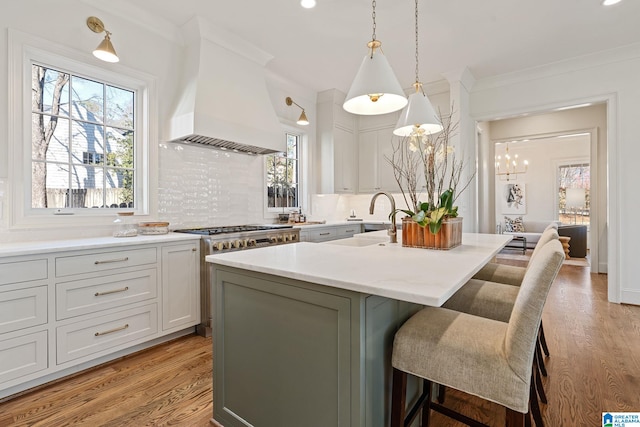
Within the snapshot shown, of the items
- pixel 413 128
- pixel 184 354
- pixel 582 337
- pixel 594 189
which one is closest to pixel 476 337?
pixel 413 128

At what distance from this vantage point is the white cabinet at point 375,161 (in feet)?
16.3

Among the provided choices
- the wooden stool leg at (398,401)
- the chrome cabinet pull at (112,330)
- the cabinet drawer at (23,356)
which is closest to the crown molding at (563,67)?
the wooden stool leg at (398,401)

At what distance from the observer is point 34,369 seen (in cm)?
191

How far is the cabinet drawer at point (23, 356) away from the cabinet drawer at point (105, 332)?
8cm

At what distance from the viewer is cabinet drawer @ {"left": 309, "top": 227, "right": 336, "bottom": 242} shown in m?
3.98

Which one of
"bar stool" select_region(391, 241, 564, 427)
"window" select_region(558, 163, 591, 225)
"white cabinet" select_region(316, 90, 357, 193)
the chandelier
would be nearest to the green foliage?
"bar stool" select_region(391, 241, 564, 427)

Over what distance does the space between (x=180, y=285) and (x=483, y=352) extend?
2298 millimetres

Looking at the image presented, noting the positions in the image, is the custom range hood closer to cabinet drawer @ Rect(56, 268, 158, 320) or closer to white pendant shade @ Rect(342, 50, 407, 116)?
cabinet drawer @ Rect(56, 268, 158, 320)

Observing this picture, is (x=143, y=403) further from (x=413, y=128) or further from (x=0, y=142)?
(x=413, y=128)

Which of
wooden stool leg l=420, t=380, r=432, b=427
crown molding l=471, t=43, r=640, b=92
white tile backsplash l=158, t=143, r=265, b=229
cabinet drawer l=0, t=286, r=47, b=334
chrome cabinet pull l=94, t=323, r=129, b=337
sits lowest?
wooden stool leg l=420, t=380, r=432, b=427

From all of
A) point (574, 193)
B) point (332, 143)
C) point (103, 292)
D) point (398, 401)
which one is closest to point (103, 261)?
point (103, 292)

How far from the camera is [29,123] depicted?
7.64ft

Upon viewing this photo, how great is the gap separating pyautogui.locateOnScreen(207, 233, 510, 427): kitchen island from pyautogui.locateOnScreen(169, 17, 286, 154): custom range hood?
1775 millimetres

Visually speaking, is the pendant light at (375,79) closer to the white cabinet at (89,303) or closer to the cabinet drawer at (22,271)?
the white cabinet at (89,303)
